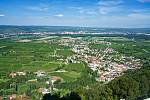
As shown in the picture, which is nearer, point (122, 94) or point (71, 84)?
point (122, 94)

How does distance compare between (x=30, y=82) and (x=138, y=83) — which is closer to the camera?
(x=138, y=83)

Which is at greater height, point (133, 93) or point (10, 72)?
point (133, 93)

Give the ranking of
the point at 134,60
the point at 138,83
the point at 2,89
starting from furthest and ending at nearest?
the point at 134,60 → the point at 2,89 → the point at 138,83

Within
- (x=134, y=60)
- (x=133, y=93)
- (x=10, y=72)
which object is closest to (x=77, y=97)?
(x=133, y=93)

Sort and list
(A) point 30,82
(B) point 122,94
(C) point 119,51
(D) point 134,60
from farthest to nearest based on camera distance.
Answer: (C) point 119,51
(D) point 134,60
(A) point 30,82
(B) point 122,94

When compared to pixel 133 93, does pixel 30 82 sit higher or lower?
lower

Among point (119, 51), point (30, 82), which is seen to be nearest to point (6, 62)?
point (30, 82)

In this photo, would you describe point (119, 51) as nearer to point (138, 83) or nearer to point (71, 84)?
point (71, 84)

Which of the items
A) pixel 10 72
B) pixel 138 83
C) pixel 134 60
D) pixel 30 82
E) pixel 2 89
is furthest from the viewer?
pixel 134 60

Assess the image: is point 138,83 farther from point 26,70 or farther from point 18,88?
point 26,70
